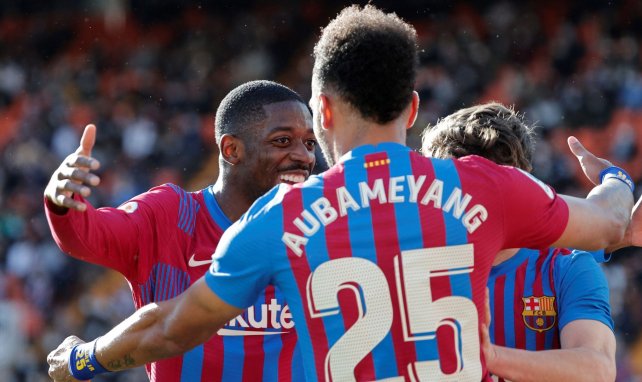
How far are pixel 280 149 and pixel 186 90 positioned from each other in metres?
11.5

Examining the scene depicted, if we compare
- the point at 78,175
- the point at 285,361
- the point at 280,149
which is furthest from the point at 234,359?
the point at 78,175

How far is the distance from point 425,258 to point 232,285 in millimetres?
A: 541

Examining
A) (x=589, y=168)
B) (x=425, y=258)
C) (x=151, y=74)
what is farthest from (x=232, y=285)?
(x=151, y=74)

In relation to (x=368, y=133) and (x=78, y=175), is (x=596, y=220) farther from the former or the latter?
(x=78, y=175)

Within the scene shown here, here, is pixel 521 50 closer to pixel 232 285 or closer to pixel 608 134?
pixel 608 134

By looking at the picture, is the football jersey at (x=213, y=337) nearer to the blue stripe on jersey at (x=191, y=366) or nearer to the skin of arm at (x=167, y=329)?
the blue stripe on jersey at (x=191, y=366)

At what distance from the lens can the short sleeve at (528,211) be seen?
2.76 meters

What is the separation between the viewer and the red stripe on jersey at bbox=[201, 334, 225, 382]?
13.0 feet

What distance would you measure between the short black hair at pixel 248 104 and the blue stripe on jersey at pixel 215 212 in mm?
319

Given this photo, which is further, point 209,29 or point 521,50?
point 209,29

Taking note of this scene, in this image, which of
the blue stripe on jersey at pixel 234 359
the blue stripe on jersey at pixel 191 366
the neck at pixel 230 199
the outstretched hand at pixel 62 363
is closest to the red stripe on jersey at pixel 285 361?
the blue stripe on jersey at pixel 234 359

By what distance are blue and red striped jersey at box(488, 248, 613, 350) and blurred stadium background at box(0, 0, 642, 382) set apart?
8114mm

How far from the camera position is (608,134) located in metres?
12.8

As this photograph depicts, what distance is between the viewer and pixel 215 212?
4156 millimetres
